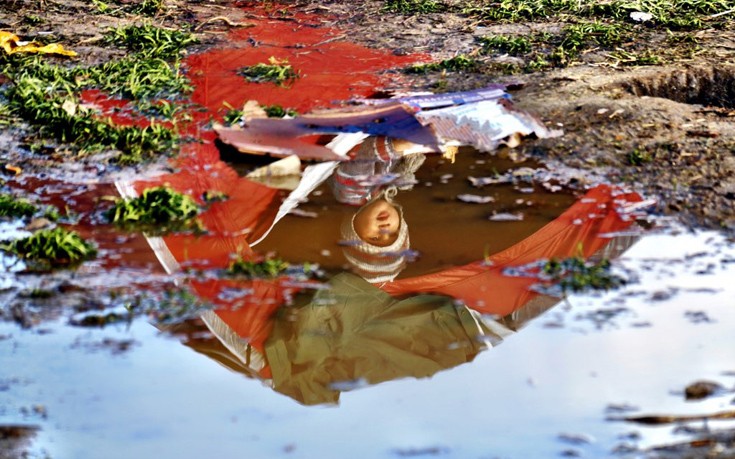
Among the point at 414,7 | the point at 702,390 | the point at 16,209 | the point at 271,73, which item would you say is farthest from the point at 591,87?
the point at 16,209

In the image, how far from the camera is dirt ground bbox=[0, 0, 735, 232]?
4961 mm

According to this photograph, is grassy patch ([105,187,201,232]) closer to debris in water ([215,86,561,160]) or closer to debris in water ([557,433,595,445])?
debris in water ([215,86,561,160])

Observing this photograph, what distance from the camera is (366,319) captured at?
386 cm

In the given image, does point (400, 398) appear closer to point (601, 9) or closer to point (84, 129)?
point (84, 129)

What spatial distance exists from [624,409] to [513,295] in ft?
2.82

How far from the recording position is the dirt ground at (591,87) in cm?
496

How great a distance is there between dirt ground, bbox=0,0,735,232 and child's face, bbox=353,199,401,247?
1051 mm

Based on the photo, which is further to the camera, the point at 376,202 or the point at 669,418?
the point at 376,202

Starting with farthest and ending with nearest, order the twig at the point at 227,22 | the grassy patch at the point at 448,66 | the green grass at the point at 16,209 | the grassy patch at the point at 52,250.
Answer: the twig at the point at 227,22 → the grassy patch at the point at 448,66 → the green grass at the point at 16,209 → the grassy patch at the point at 52,250

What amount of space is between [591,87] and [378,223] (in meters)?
2.54

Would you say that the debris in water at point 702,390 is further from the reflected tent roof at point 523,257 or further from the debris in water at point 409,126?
the debris in water at point 409,126

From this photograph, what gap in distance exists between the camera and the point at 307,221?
4566 mm

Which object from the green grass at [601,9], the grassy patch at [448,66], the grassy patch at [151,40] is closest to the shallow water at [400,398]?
the grassy patch at [448,66]

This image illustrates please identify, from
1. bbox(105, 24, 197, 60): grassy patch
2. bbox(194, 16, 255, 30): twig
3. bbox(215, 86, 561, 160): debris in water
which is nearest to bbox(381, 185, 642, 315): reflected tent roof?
bbox(215, 86, 561, 160): debris in water
